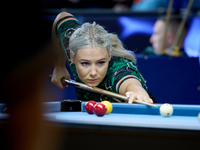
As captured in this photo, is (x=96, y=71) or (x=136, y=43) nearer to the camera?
(x=96, y=71)

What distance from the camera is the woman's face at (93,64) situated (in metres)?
2.35

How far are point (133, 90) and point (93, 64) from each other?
529 millimetres

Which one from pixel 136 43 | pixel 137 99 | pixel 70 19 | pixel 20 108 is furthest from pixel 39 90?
pixel 136 43

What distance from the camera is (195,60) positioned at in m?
3.21

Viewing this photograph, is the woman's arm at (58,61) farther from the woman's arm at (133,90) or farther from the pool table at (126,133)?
the pool table at (126,133)

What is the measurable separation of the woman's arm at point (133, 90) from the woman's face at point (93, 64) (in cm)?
32

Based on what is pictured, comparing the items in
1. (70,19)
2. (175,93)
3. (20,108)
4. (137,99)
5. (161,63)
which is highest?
(70,19)

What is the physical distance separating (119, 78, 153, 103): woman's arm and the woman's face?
0.32 m

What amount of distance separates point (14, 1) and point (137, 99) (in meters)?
1.30

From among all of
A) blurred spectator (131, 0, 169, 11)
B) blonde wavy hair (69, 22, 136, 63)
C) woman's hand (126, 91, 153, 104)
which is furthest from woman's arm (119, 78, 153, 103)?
blurred spectator (131, 0, 169, 11)

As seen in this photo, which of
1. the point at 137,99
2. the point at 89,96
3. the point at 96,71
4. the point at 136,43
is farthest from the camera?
the point at 136,43

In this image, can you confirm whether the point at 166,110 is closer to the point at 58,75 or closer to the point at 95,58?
the point at 95,58

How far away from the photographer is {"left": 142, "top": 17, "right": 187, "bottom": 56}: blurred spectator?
12.0ft

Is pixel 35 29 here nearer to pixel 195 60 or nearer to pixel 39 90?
pixel 39 90
